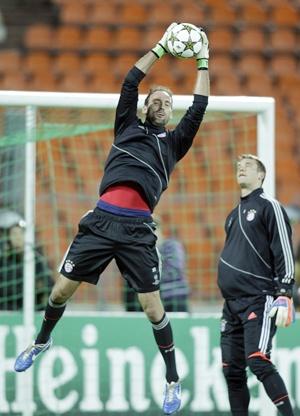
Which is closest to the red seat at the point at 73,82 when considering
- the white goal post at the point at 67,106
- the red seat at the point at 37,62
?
the red seat at the point at 37,62

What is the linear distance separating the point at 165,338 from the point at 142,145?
1.20 metres

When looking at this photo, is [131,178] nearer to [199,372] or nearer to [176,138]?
[176,138]

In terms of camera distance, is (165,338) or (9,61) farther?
(9,61)

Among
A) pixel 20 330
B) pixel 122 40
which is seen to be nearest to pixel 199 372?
pixel 20 330

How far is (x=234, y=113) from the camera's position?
322 inches

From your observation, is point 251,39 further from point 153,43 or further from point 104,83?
point 104,83

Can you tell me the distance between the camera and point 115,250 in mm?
6340

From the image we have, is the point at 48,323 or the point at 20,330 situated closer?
the point at 48,323

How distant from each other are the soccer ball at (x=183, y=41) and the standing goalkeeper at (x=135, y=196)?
7 centimetres

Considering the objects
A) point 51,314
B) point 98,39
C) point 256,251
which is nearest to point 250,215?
point 256,251

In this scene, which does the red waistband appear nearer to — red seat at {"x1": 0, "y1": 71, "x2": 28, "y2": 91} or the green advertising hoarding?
the green advertising hoarding

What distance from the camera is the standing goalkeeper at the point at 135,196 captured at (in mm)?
6324

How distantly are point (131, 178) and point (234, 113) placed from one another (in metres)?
2.07

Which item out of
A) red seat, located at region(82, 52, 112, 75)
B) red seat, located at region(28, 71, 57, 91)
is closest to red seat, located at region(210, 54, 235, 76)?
red seat, located at region(82, 52, 112, 75)
